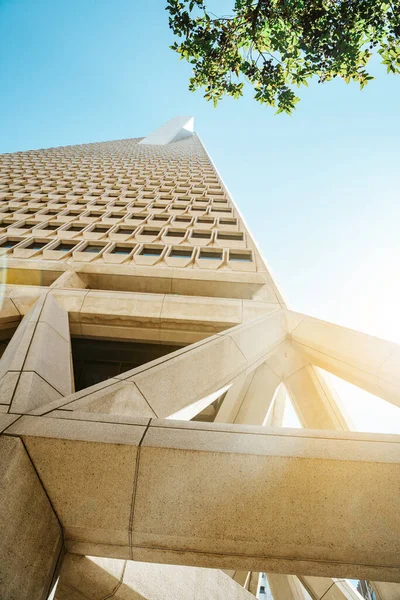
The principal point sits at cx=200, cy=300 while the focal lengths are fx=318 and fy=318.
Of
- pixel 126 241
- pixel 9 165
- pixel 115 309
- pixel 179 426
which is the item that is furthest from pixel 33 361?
pixel 9 165

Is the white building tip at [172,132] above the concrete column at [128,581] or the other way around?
above

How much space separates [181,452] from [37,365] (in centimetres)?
283

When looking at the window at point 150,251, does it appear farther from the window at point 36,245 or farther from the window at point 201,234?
the window at point 36,245

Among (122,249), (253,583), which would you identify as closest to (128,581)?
(122,249)

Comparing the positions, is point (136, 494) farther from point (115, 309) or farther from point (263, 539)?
point (115, 309)

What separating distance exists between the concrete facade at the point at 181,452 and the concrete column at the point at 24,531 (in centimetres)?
1

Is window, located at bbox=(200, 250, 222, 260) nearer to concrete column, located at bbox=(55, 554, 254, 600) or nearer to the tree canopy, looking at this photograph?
the tree canopy

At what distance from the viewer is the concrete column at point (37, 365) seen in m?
4.17

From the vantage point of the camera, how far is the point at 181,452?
129 inches

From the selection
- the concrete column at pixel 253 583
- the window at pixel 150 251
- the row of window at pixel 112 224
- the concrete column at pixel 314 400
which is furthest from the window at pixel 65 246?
the concrete column at pixel 253 583

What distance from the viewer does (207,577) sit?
18.9 feet

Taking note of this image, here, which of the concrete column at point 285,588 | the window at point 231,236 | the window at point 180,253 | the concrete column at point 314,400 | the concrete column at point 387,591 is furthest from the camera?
the window at point 231,236

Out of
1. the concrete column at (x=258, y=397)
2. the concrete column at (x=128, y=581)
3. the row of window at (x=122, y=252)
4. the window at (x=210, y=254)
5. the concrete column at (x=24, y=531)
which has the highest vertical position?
the window at (x=210, y=254)

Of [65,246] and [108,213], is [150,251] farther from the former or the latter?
[108,213]
